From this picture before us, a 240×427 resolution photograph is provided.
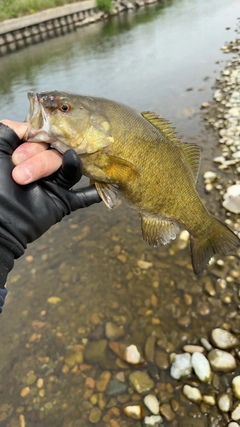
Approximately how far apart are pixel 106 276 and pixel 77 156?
2187 mm

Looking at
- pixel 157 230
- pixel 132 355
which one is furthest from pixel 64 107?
pixel 132 355

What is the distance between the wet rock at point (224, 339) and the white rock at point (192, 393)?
44 centimetres

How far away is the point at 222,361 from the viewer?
2580mm

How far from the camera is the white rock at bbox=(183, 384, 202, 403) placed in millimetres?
2416

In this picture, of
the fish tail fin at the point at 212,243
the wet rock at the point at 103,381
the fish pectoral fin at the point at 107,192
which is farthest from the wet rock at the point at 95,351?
the fish pectoral fin at the point at 107,192

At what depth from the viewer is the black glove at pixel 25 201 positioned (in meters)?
1.75

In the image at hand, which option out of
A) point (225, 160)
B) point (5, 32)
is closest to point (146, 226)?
point (225, 160)

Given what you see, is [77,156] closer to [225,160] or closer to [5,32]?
[225,160]

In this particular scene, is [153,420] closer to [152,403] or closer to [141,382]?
[152,403]

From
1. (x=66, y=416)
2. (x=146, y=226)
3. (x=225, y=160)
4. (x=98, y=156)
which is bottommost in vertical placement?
(x=66, y=416)

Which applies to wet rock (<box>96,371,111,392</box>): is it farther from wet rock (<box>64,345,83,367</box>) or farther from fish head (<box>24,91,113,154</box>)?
fish head (<box>24,91,113,154</box>)

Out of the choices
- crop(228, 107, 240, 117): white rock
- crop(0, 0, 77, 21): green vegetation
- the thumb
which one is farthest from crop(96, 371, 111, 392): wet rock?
crop(0, 0, 77, 21): green vegetation

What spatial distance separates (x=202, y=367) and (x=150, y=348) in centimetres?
49

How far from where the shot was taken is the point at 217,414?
7.60ft
